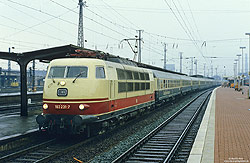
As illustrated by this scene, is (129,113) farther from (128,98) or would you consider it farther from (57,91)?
(57,91)

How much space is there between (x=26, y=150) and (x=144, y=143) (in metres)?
4.73

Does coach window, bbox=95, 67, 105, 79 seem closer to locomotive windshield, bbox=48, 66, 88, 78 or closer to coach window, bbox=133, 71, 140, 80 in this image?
locomotive windshield, bbox=48, 66, 88, 78

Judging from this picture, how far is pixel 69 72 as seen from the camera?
11516 millimetres

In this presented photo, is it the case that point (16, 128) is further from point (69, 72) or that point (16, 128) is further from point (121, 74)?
point (121, 74)

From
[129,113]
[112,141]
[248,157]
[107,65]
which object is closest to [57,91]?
[107,65]

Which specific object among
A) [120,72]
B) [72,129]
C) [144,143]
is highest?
[120,72]

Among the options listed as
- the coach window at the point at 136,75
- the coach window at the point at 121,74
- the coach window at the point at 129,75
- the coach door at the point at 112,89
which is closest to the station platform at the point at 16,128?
the coach door at the point at 112,89

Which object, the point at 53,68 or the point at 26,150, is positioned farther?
the point at 53,68

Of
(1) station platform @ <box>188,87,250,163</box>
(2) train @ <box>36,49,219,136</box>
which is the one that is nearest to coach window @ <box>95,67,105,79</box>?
(2) train @ <box>36,49,219,136</box>

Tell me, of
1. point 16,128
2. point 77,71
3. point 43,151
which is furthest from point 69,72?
point 16,128

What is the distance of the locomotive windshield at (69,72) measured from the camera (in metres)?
11.4

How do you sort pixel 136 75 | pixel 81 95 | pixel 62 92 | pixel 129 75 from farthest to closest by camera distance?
pixel 136 75 < pixel 129 75 < pixel 62 92 < pixel 81 95

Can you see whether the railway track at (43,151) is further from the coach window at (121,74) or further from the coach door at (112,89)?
the coach window at (121,74)

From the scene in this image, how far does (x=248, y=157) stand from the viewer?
27.9ft
